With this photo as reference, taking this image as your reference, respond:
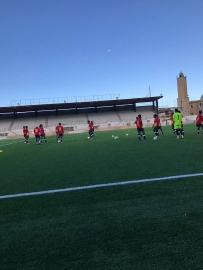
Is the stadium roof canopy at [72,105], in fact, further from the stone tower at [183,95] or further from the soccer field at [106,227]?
the soccer field at [106,227]

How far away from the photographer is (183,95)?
65.9 meters

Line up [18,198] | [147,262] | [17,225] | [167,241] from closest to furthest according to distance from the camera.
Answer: [147,262] < [167,241] < [17,225] < [18,198]

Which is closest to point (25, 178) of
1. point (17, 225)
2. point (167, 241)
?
point (17, 225)

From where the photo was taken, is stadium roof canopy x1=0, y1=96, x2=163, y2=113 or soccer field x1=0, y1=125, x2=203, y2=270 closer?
soccer field x1=0, y1=125, x2=203, y2=270

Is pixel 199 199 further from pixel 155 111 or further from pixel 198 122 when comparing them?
pixel 155 111

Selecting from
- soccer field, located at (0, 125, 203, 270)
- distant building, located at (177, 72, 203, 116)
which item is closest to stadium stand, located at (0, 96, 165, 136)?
distant building, located at (177, 72, 203, 116)

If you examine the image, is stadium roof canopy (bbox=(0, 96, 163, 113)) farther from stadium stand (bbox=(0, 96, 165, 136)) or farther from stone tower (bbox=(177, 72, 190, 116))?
stone tower (bbox=(177, 72, 190, 116))

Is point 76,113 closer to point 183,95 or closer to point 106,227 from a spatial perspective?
point 183,95

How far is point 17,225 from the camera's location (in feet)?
11.3

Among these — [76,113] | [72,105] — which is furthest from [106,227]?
[76,113]

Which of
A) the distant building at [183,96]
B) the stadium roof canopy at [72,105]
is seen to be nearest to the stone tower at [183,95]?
the distant building at [183,96]

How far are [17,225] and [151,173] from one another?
3.55m

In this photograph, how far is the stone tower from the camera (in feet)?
214

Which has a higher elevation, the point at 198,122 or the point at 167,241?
the point at 198,122
